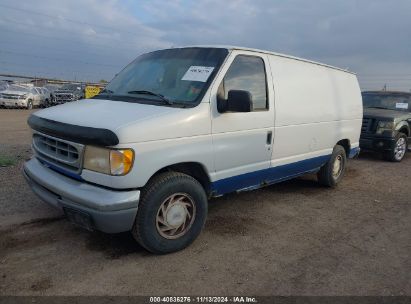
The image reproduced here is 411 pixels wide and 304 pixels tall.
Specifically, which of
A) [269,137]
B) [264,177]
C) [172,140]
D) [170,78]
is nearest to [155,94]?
[170,78]

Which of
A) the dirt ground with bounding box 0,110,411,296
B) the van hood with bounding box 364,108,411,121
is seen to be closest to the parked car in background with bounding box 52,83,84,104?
the van hood with bounding box 364,108,411,121

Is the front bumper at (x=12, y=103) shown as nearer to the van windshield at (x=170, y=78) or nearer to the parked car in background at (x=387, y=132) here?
the parked car in background at (x=387, y=132)

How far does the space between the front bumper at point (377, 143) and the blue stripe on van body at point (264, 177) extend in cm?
421

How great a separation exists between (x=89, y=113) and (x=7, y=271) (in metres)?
1.59

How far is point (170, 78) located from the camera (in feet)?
14.4

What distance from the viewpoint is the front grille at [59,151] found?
3.56 metres

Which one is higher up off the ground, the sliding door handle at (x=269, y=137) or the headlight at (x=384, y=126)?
the sliding door handle at (x=269, y=137)

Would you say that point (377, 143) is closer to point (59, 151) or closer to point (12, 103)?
point (59, 151)

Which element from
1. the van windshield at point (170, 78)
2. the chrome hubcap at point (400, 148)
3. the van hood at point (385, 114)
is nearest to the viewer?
the van windshield at point (170, 78)

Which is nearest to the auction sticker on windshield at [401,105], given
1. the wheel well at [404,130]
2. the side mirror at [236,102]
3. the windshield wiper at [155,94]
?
the wheel well at [404,130]

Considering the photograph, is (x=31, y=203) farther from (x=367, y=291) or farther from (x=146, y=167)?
(x=367, y=291)

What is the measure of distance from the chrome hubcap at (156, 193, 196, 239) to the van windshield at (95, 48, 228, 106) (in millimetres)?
969

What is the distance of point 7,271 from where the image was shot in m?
3.46

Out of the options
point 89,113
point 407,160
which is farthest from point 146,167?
point 407,160
